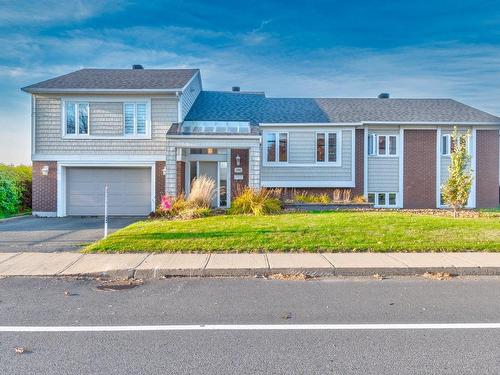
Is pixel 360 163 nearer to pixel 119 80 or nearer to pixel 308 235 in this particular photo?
pixel 308 235

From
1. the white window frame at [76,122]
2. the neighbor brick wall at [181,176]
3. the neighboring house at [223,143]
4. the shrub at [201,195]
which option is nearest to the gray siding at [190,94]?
the neighboring house at [223,143]

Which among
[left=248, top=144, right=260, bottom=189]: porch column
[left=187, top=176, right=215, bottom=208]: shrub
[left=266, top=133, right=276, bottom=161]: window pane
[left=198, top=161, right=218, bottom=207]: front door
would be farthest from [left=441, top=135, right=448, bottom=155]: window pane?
[left=187, top=176, right=215, bottom=208]: shrub

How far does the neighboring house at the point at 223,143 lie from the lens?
17.5 meters

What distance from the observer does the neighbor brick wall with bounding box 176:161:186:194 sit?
16919mm

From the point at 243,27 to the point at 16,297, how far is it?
15398mm

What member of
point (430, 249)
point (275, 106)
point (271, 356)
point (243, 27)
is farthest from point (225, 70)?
point (271, 356)

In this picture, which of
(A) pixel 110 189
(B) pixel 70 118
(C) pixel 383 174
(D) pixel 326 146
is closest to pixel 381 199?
(C) pixel 383 174

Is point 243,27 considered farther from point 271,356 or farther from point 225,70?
point 271,356

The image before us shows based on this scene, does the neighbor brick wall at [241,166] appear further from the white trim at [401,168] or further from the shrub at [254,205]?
the white trim at [401,168]

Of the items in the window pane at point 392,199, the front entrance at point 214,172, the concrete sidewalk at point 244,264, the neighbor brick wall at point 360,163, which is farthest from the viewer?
the window pane at point 392,199

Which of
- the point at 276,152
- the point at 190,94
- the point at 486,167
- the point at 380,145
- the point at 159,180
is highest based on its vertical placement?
the point at 190,94

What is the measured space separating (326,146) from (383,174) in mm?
3426

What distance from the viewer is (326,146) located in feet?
65.1

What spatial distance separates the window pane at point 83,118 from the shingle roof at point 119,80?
0.87 meters
